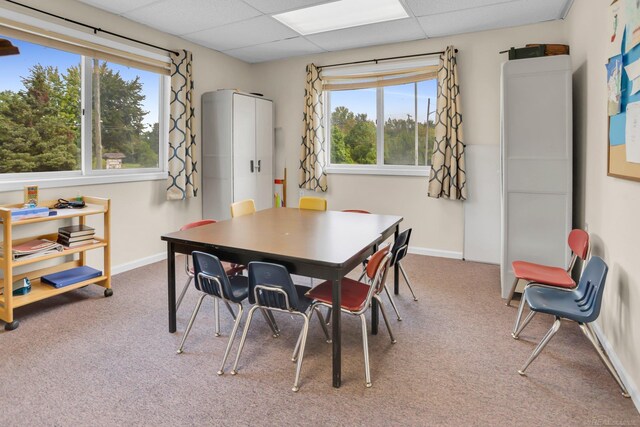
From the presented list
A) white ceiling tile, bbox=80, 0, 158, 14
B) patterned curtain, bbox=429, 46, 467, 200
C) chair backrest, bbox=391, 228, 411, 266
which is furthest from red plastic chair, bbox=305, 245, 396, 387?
white ceiling tile, bbox=80, 0, 158, 14

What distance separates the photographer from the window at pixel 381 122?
193 inches

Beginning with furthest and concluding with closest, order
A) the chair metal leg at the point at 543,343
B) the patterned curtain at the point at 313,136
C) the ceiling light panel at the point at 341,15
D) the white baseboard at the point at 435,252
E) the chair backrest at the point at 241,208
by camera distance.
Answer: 1. the patterned curtain at the point at 313,136
2. the white baseboard at the point at 435,252
3. the ceiling light panel at the point at 341,15
4. the chair backrest at the point at 241,208
5. the chair metal leg at the point at 543,343

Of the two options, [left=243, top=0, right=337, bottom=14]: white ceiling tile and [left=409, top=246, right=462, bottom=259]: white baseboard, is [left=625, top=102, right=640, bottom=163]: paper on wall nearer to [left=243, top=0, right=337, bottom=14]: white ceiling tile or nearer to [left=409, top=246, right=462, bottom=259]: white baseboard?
[left=243, top=0, right=337, bottom=14]: white ceiling tile

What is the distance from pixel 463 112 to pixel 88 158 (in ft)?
13.4

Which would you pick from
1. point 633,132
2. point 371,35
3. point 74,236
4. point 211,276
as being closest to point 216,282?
point 211,276

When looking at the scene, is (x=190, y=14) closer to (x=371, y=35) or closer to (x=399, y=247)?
(x=371, y=35)

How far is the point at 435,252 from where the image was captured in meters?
4.92

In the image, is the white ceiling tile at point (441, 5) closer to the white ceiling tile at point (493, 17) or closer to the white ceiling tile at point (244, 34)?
the white ceiling tile at point (493, 17)

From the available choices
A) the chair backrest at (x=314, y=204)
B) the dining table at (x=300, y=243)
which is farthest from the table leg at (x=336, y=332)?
the chair backrest at (x=314, y=204)

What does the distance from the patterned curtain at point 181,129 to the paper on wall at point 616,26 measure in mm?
4026

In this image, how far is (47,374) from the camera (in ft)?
7.36

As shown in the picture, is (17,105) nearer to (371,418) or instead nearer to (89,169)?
(89,169)

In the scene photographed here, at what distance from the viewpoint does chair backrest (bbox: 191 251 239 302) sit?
2.27m

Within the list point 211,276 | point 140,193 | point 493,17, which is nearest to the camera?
point 211,276
